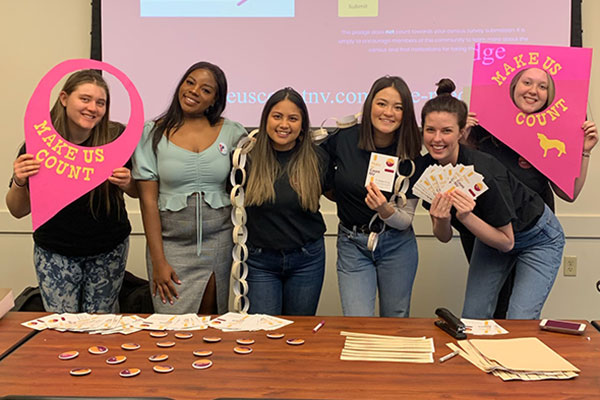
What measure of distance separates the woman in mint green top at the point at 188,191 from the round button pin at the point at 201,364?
0.82 m

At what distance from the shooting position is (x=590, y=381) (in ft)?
4.84

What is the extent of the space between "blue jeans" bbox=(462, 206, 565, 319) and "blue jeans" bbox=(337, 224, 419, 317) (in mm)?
306

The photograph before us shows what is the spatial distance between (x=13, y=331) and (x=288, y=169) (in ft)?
3.81

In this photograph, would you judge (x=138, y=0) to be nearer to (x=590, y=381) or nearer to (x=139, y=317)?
(x=139, y=317)

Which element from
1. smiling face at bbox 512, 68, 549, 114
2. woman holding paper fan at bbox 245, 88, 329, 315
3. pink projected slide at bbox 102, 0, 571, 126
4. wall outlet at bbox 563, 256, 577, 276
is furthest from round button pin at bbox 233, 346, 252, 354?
wall outlet at bbox 563, 256, 577, 276

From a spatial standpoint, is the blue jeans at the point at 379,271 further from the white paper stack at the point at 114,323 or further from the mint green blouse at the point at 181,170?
the white paper stack at the point at 114,323

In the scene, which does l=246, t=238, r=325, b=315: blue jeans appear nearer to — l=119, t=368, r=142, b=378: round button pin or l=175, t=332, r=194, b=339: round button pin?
l=175, t=332, r=194, b=339: round button pin

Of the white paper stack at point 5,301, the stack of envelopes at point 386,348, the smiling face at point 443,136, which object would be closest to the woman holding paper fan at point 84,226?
the white paper stack at point 5,301

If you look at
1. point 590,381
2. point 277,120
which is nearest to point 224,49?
point 277,120

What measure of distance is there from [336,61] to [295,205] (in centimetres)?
149

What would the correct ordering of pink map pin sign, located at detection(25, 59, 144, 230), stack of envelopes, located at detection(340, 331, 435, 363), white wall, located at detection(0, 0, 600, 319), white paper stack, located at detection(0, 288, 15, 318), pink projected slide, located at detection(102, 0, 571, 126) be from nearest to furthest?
stack of envelopes, located at detection(340, 331, 435, 363), white paper stack, located at detection(0, 288, 15, 318), pink map pin sign, located at detection(25, 59, 144, 230), pink projected slide, located at detection(102, 0, 571, 126), white wall, located at detection(0, 0, 600, 319)

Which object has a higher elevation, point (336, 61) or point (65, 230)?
point (336, 61)

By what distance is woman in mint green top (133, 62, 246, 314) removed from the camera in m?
2.32

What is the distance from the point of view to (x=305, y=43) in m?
3.55
